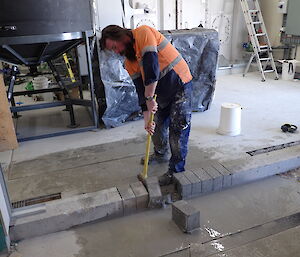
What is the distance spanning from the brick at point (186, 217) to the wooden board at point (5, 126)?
5.58ft

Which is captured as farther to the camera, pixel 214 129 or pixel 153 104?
pixel 214 129

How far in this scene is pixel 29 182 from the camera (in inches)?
93.7

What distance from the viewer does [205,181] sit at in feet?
6.98

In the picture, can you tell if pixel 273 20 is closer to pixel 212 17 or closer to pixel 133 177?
pixel 212 17

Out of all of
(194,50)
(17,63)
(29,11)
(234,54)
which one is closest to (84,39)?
(29,11)

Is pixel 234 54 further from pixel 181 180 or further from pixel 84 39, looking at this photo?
pixel 181 180

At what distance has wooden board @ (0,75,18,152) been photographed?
256cm

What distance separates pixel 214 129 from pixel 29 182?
196cm

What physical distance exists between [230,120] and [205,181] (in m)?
1.10

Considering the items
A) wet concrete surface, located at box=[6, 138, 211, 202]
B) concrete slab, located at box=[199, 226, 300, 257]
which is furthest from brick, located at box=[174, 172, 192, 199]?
concrete slab, located at box=[199, 226, 300, 257]

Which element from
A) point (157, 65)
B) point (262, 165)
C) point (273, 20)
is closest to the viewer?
point (157, 65)

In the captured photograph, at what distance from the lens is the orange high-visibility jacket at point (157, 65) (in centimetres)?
187

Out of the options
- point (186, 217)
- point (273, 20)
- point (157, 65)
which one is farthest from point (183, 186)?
point (273, 20)

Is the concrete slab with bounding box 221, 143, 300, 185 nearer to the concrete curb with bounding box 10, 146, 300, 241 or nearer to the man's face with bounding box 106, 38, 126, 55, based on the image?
the concrete curb with bounding box 10, 146, 300, 241
